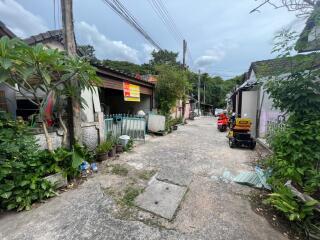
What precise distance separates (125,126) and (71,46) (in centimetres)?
368

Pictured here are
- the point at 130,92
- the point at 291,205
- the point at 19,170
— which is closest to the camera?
the point at 291,205

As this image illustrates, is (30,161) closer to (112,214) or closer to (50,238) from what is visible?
(50,238)

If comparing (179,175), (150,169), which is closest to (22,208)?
(150,169)

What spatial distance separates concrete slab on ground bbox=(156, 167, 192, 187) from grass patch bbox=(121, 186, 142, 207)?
0.65 m

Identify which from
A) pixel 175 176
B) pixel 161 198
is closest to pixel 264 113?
pixel 175 176

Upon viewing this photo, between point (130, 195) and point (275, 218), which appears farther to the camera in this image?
point (130, 195)

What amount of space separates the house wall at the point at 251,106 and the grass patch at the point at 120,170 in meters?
6.52

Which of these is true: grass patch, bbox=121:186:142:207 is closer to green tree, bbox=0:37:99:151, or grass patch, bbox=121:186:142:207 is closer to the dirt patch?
green tree, bbox=0:37:99:151

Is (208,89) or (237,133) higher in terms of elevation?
(208,89)

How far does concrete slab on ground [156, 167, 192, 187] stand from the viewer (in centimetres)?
365

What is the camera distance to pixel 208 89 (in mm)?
40844

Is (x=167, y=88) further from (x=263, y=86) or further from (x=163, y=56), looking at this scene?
(x=163, y=56)

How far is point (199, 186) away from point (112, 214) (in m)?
1.77

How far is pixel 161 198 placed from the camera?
3016 millimetres
